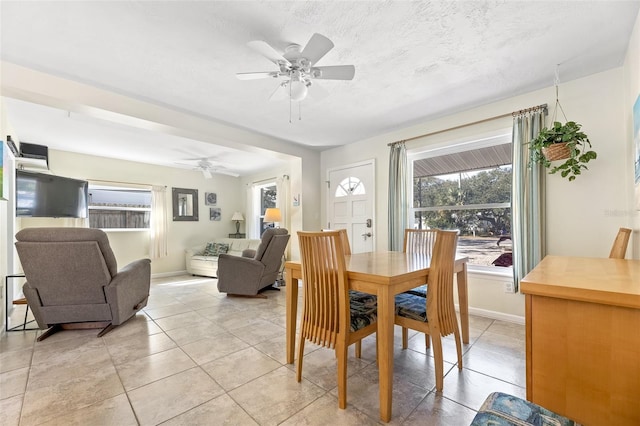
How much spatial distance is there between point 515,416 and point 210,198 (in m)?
6.82

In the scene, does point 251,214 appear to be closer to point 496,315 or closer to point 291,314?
point 291,314

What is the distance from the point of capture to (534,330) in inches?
37.0

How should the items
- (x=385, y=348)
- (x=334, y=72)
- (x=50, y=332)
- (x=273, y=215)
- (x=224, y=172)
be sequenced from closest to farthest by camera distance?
(x=385, y=348) → (x=334, y=72) → (x=50, y=332) → (x=273, y=215) → (x=224, y=172)

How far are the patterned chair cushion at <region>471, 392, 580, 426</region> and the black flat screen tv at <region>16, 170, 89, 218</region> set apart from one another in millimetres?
5268

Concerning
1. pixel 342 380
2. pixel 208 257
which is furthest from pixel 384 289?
pixel 208 257

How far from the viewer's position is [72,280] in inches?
99.3

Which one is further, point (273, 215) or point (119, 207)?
point (119, 207)

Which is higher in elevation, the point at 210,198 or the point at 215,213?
the point at 210,198

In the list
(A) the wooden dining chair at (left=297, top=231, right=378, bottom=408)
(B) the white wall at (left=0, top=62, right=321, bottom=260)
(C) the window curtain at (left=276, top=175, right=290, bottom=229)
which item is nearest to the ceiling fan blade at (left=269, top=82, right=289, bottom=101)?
(A) the wooden dining chair at (left=297, top=231, right=378, bottom=408)

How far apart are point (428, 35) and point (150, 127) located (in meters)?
3.01

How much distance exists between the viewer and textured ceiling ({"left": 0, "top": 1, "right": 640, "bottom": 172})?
177cm

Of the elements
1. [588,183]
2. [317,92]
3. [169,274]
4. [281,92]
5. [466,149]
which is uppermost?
[317,92]

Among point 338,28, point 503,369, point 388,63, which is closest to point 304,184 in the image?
point 388,63

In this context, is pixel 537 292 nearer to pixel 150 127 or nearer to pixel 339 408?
pixel 339 408
